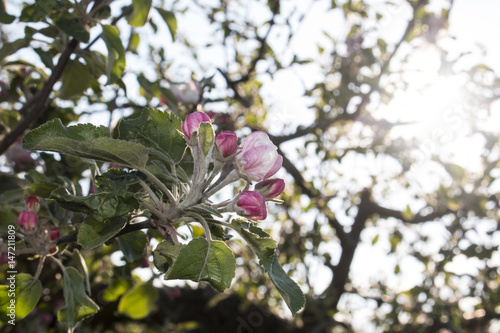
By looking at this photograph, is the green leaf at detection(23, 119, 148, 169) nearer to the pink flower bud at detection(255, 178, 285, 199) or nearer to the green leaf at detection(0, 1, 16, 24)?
the pink flower bud at detection(255, 178, 285, 199)

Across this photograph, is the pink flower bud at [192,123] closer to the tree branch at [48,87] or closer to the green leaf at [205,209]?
the green leaf at [205,209]

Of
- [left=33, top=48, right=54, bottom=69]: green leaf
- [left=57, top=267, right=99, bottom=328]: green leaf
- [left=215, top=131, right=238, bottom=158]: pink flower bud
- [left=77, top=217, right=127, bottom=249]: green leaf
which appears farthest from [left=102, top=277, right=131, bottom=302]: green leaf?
[left=215, top=131, right=238, bottom=158]: pink flower bud

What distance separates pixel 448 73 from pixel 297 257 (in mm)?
1798

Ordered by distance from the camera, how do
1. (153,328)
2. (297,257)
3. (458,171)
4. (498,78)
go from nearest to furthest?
(458,171), (498,78), (297,257), (153,328)

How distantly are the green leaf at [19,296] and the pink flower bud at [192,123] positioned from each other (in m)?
0.63

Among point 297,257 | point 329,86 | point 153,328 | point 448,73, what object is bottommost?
point 153,328

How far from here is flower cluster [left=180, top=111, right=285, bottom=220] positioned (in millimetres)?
774

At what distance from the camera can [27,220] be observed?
1.09 metres

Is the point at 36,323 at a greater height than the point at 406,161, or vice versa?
the point at 406,161

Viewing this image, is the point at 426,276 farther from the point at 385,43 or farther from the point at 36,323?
the point at 36,323

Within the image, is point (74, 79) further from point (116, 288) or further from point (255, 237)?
point (255, 237)

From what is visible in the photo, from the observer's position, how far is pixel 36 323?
9.14ft

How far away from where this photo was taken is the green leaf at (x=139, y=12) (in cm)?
133

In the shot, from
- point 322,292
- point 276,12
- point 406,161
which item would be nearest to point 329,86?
point 406,161
